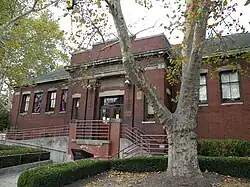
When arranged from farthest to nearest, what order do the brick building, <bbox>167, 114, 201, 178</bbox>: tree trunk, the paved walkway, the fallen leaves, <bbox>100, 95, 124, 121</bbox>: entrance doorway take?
1. <bbox>100, 95, 124, 121</bbox>: entrance doorway
2. the brick building
3. the paved walkway
4. the fallen leaves
5. <bbox>167, 114, 201, 178</bbox>: tree trunk

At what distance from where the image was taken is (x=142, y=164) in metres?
9.86

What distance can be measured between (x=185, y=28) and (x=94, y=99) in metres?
11.4

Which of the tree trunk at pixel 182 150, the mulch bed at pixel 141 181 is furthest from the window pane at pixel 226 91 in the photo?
the tree trunk at pixel 182 150

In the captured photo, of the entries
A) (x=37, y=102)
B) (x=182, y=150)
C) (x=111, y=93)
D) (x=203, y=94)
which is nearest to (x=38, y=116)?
(x=37, y=102)

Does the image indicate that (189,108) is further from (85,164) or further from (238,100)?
(238,100)

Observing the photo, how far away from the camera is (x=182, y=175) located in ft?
23.2

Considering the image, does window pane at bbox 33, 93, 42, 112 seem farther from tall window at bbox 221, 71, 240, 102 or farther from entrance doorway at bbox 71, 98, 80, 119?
tall window at bbox 221, 71, 240, 102

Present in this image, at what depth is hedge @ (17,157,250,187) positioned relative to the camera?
7351 millimetres

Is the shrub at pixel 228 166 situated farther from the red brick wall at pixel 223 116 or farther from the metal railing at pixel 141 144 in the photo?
the red brick wall at pixel 223 116

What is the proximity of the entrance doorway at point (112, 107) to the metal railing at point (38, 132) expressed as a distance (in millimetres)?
3586

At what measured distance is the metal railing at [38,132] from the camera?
20188 mm

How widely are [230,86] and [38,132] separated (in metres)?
16.9

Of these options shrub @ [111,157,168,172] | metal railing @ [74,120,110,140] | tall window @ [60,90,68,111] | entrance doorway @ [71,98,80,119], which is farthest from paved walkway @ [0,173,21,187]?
tall window @ [60,90,68,111]

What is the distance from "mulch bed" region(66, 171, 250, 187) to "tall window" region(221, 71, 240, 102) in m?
8.29
